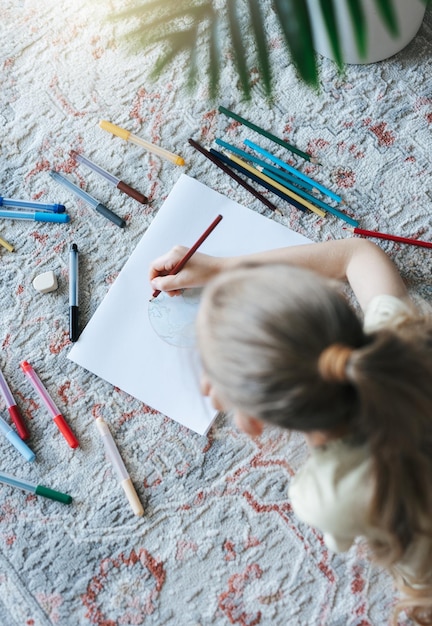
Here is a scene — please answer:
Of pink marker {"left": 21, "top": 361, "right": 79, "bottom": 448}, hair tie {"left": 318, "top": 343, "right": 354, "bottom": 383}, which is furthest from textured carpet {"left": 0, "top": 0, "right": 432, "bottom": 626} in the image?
hair tie {"left": 318, "top": 343, "right": 354, "bottom": 383}

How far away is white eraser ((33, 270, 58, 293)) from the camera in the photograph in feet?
2.27

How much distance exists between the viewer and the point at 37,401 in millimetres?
680

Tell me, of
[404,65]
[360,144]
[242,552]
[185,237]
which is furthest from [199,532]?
[404,65]

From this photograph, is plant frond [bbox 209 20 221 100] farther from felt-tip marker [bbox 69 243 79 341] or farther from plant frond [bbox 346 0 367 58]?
felt-tip marker [bbox 69 243 79 341]

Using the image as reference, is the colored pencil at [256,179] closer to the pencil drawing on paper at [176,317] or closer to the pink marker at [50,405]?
the pencil drawing on paper at [176,317]

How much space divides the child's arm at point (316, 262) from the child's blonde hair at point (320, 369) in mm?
207

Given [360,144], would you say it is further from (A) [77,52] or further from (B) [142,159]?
(A) [77,52]

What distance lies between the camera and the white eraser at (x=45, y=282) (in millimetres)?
692

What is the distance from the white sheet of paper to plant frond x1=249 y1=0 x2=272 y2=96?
35cm

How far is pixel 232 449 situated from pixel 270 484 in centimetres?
5

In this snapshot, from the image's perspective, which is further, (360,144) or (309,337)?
(360,144)

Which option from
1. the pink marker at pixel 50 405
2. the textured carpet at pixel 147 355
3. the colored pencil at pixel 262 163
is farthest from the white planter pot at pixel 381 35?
the pink marker at pixel 50 405

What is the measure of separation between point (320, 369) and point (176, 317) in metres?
0.31

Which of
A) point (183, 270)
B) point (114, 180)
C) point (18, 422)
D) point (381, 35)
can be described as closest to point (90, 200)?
point (114, 180)
